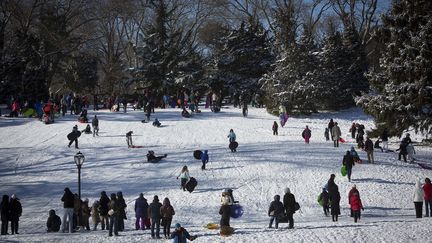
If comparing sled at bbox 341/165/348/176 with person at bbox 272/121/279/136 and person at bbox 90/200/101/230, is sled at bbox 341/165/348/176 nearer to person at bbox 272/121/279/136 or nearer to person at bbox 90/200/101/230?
person at bbox 90/200/101/230

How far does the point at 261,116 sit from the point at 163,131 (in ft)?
34.0

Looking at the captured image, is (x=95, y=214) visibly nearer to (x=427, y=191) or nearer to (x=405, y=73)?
(x=427, y=191)

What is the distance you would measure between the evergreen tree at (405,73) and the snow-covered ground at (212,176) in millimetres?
2303

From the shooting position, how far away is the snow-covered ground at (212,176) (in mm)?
14406

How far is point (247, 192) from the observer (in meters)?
→ 20.3

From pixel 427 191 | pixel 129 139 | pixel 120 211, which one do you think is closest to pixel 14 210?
pixel 120 211

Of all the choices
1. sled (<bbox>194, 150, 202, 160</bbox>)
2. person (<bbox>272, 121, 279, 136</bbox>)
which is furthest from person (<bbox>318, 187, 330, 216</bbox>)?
person (<bbox>272, 121, 279, 136</bbox>)

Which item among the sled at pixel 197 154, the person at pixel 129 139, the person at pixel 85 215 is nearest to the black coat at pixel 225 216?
the person at pixel 85 215

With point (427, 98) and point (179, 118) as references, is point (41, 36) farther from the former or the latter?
point (427, 98)

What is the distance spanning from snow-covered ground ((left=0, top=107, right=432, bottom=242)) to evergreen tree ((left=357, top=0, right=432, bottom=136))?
230cm

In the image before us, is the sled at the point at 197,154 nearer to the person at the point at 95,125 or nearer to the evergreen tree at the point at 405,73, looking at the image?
the person at the point at 95,125

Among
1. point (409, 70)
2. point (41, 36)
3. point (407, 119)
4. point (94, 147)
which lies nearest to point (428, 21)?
point (409, 70)

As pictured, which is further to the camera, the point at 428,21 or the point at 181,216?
the point at 428,21

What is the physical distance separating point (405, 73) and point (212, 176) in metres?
14.3
